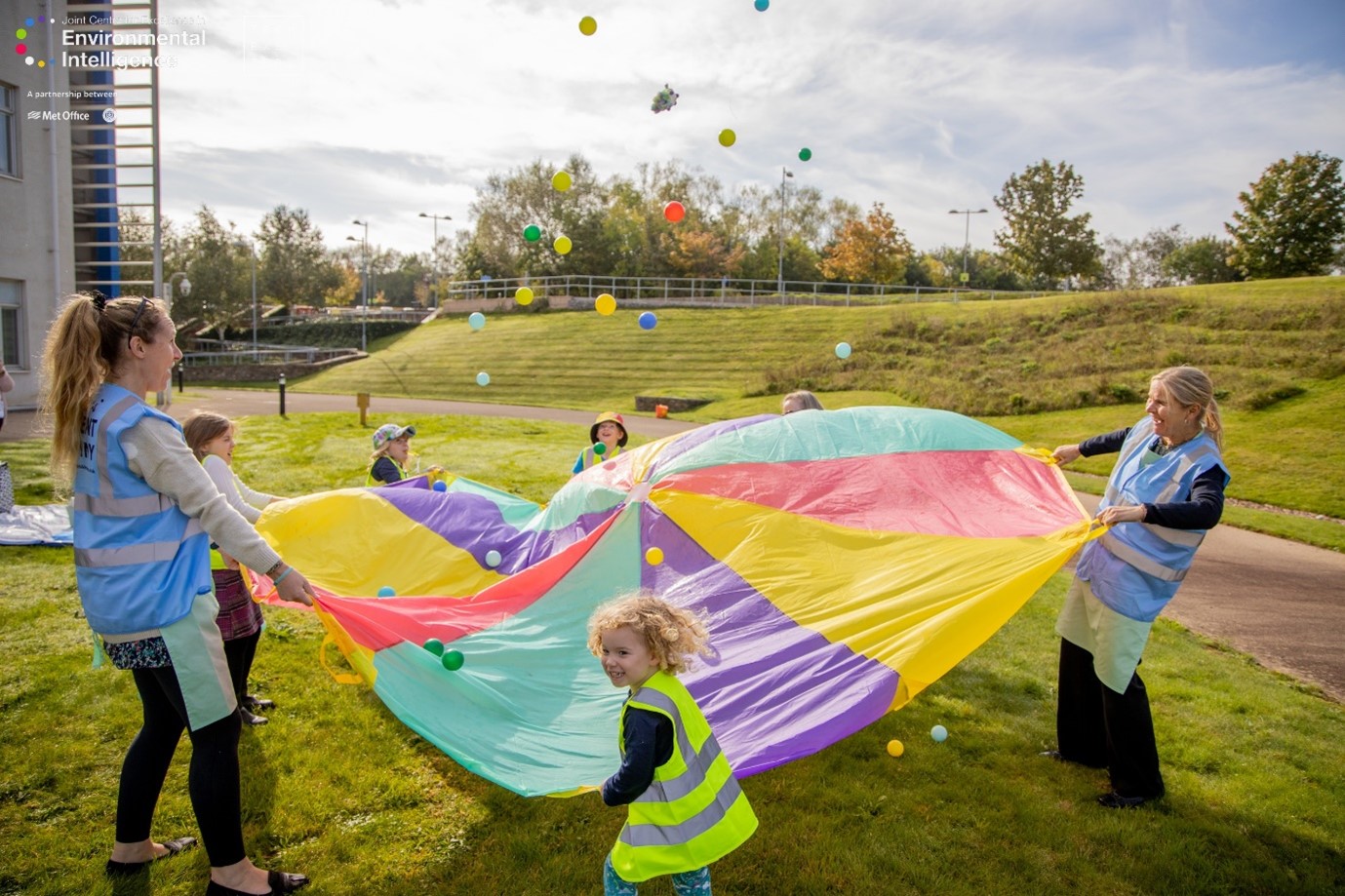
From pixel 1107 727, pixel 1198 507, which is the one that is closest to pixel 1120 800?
pixel 1107 727

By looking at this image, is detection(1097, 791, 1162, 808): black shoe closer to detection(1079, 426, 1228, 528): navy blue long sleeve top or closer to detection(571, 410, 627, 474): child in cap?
detection(1079, 426, 1228, 528): navy blue long sleeve top

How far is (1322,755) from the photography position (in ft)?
13.2

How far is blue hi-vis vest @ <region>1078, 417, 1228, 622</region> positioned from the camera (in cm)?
344

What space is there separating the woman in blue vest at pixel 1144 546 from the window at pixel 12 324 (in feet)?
63.1

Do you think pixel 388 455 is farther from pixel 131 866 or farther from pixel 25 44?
pixel 25 44

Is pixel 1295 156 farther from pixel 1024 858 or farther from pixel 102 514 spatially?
pixel 102 514

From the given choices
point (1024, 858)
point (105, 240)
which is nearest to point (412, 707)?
→ point (1024, 858)

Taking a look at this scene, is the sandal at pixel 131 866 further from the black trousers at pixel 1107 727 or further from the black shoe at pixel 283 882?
the black trousers at pixel 1107 727

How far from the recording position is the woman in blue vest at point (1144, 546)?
11.1ft

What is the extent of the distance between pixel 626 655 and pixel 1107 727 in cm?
254

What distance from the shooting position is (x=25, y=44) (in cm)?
1488

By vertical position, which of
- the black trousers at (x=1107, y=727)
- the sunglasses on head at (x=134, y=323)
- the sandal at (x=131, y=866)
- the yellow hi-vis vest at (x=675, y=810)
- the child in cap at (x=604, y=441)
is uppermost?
the sunglasses on head at (x=134, y=323)

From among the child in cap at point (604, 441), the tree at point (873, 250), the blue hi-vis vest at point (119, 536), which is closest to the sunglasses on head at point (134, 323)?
the blue hi-vis vest at point (119, 536)

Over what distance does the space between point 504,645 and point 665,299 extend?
35.1 m
